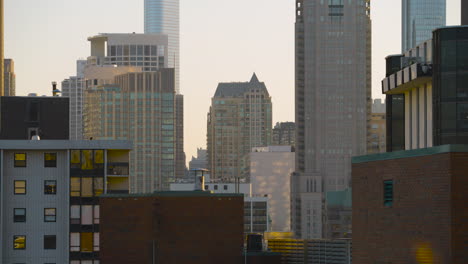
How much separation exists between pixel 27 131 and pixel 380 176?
78.4 metres

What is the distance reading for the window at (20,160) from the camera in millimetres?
107000

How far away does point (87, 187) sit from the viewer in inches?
4213

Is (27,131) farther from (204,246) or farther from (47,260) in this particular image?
(204,246)

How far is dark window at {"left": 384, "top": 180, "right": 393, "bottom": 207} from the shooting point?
5075cm

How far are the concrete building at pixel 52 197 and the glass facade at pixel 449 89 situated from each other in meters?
34.8

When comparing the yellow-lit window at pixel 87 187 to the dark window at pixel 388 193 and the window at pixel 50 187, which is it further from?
the dark window at pixel 388 193

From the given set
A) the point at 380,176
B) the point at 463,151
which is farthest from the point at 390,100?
the point at 463,151

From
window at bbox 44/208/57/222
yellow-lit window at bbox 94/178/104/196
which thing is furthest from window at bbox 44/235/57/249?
yellow-lit window at bbox 94/178/104/196

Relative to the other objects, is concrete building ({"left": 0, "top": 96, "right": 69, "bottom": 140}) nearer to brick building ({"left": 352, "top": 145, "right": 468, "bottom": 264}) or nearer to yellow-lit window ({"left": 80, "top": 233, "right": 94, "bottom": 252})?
yellow-lit window ({"left": 80, "top": 233, "right": 94, "bottom": 252})

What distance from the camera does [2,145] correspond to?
106 meters

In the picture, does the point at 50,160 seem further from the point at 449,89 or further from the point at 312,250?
the point at 449,89

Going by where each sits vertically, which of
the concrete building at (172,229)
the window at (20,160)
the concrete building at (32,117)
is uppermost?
the concrete building at (32,117)

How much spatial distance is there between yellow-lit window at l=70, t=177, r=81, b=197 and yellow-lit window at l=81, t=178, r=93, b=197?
35cm

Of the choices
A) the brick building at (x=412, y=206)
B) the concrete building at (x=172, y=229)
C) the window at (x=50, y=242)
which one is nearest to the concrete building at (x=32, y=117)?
the window at (x=50, y=242)
